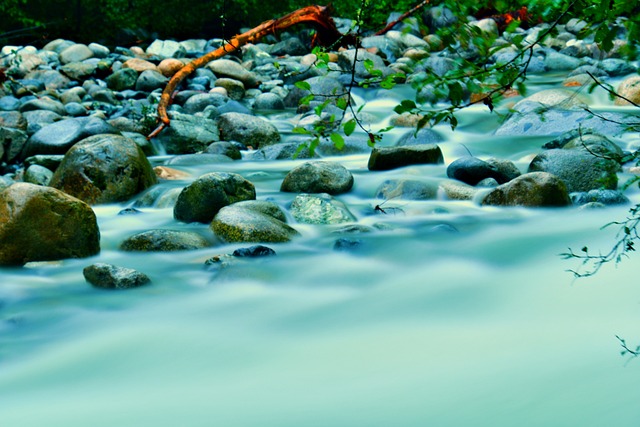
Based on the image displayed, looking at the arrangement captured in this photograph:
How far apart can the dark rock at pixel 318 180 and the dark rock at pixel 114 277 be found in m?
2.41

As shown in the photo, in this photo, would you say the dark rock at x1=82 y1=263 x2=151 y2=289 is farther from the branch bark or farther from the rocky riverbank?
the branch bark

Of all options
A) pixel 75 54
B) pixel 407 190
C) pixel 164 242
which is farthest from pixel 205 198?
pixel 75 54

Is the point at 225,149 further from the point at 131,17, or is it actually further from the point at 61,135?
the point at 131,17

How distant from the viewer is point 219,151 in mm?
8867

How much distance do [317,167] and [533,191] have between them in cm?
192

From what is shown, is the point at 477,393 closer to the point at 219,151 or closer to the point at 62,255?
the point at 62,255

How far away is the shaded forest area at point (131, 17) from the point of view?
1711cm

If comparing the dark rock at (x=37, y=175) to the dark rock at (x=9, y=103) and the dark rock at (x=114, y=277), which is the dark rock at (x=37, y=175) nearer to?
the dark rock at (x=114, y=277)

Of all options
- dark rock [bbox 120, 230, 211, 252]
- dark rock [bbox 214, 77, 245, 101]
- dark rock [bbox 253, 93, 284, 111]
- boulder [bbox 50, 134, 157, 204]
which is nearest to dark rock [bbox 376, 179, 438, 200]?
dark rock [bbox 120, 230, 211, 252]

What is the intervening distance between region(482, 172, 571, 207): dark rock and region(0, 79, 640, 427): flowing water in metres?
0.13

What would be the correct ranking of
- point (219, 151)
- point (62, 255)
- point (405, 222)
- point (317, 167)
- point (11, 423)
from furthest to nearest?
point (219, 151) → point (317, 167) → point (405, 222) → point (62, 255) → point (11, 423)

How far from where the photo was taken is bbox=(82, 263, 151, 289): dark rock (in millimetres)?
4352

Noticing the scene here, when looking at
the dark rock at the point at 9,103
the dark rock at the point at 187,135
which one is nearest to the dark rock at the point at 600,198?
the dark rock at the point at 187,135

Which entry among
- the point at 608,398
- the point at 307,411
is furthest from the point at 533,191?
the point at 307,411
